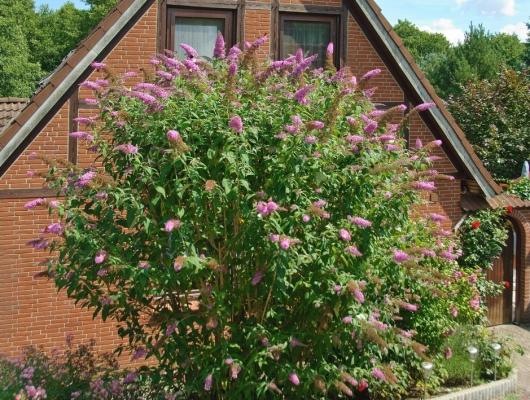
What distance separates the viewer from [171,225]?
506 cm

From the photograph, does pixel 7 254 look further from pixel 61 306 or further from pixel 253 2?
pixel 253 2

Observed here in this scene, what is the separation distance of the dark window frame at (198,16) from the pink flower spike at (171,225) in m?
5.70

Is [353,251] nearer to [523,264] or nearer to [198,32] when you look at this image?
[198,32]

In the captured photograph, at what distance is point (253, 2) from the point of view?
1074 centimetres

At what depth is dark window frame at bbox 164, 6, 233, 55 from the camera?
10.3 meters

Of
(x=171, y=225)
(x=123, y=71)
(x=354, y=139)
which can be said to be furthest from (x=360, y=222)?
(x=123, y=71)

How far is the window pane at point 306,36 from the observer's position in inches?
439

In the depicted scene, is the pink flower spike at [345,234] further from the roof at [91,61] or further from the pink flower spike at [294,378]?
the roof at [91,61]

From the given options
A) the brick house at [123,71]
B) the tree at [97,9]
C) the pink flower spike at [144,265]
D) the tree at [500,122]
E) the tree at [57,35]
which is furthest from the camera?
the tree at [57,35]

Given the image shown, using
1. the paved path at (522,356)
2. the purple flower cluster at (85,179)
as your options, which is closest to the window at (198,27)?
the purple flower cluster at (85,179)

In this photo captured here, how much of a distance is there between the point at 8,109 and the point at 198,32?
3.91 meters

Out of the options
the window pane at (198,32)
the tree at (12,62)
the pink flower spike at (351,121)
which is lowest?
the pink flower spike at (351,121)

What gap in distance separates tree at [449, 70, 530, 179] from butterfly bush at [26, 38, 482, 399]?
39.6 ft

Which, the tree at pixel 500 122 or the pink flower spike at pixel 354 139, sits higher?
the tree at pixel 500 122
